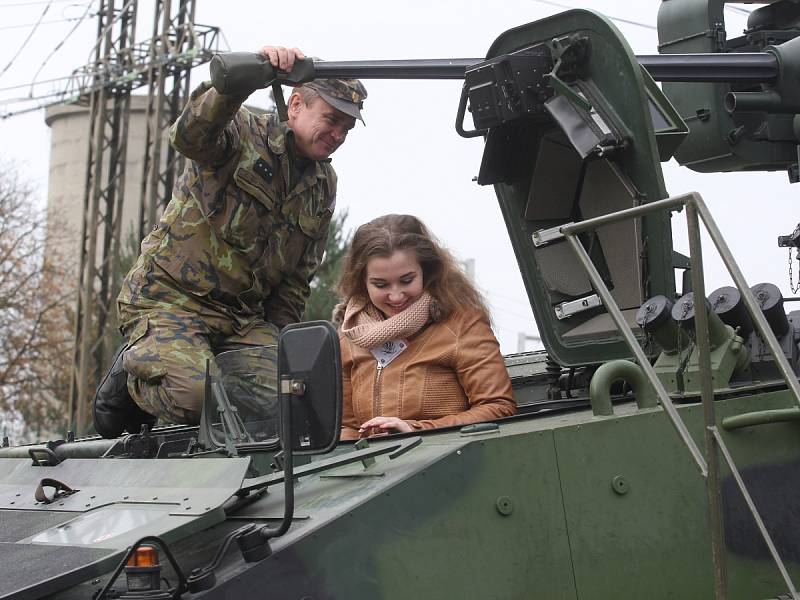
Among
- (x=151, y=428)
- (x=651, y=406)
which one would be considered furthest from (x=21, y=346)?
(x=651, y=406)

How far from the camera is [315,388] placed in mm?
2871

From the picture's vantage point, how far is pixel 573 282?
468cm

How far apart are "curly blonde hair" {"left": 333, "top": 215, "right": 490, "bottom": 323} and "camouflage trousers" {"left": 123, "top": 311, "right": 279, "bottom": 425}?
626mm

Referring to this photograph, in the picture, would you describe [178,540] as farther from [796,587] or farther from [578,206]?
[578,206]

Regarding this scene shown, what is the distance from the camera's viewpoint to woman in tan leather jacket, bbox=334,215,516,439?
4.08 metres

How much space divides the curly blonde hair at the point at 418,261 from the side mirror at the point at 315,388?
4.37 feet

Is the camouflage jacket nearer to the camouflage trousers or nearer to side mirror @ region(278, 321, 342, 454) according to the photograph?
the camouflage trousers

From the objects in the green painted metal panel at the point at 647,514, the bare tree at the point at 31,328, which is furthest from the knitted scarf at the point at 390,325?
Answer: the bare tree at the point at 31,328

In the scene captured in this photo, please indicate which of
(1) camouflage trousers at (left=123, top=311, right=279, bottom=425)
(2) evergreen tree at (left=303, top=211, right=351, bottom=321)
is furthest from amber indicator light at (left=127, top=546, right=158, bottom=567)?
(2) evergreen tree at (left=303, top=211, right=351, bottom=321)

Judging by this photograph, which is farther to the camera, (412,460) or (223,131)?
(223,131)

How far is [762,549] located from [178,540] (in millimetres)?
1522

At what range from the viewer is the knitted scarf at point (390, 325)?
4121mm

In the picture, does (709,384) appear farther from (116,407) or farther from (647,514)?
(116,407)

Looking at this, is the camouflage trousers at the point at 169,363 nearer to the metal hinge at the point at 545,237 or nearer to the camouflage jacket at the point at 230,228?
the camouflage jacket at the point at 230,228
